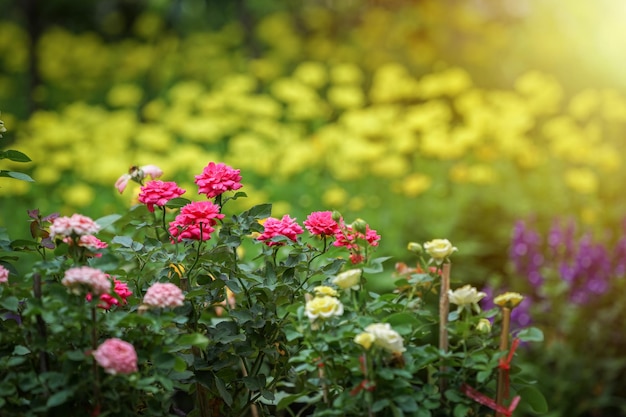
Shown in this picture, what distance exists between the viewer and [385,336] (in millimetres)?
1278

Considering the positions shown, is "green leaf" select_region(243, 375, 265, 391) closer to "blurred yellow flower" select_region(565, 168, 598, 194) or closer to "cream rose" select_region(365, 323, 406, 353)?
"cream rose" select_region(365, 323, 406, 353)

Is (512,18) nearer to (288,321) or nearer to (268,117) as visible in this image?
(268,117)

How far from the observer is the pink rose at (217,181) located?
1511mm

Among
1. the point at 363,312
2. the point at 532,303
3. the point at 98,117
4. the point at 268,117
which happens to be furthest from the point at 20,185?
the point at 363,312

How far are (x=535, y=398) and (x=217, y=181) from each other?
26.4 inches

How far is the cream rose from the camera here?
1279mm

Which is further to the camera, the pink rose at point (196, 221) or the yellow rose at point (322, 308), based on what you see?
the pink rose at point (196, 221)

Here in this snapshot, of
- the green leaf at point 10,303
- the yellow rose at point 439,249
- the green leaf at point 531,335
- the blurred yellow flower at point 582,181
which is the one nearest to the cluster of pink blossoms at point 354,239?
the yellow rose at point 439,249

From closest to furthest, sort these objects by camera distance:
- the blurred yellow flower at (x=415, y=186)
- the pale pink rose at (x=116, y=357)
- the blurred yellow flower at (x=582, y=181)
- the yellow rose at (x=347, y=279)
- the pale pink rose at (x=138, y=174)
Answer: the pale pink rose at (x=116, y=357) → the yellow rose at (x=347, y=279) → the pale pink rose at (x=138, y=174) → the blurred yellow flower at (x=415, y=186) → the blurred yellow flower at (x=582, y=181)

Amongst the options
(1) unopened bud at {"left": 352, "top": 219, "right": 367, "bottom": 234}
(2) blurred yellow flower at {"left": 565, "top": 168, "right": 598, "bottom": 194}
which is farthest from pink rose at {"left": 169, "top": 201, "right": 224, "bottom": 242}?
(2) blurred yellow flower at {"left": 565, "top": 168, "right": 598, "bottom": 194}

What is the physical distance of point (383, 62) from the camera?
6.07m

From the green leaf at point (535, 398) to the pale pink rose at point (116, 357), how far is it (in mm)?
668

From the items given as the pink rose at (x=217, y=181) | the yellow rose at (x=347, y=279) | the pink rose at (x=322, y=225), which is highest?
the pink rose at (x=217, y=181)

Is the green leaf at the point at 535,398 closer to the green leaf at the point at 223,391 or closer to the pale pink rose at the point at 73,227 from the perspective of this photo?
the green leaf at the point at 223,391
